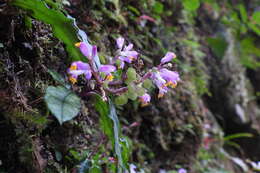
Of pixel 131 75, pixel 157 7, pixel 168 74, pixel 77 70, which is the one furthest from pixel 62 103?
pixel 157 7

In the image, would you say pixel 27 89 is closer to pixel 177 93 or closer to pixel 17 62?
pixel 17 62

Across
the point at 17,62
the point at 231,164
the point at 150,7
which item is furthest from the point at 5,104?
the point at 231,164

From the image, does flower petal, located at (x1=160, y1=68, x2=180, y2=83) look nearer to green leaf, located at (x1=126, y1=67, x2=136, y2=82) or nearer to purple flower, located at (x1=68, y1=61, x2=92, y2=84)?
green leaf, located at (x1=126, y1=67, x2=136, y2=82)

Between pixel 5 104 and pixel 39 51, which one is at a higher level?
pixel 39 51

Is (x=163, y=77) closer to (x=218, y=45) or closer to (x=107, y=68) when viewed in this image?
(x=107, y=68)

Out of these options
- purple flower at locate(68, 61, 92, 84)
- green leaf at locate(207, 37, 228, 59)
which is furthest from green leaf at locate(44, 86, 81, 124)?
green leaf at locate(207, 37, 228, 59)

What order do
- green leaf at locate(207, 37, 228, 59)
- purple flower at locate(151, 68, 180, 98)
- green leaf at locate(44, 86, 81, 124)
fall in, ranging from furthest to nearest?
green leaf at locate(207, 37, 228, 59) → purple flower at locate(151, 68, 180, 98) → green leaf at locate(44, 86, 81, 124)
